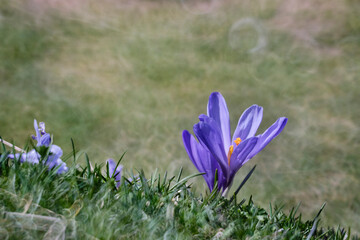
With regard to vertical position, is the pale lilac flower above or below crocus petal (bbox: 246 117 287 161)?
below

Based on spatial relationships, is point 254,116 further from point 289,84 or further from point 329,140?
point 289,84

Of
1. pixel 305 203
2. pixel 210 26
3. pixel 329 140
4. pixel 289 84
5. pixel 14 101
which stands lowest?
pixel 305 203

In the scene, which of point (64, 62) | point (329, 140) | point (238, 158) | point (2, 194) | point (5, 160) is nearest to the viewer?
point (2, 194)

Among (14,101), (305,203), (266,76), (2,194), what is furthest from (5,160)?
(266,76)

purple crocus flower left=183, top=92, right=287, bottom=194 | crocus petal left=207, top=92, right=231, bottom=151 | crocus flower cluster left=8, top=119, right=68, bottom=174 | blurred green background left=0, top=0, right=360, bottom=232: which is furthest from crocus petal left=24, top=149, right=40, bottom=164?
blurred green background left=0, top=0, right=360, bottom=232

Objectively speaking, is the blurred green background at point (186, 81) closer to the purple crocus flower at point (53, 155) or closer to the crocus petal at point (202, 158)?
the crocus petal at point (202, 158)

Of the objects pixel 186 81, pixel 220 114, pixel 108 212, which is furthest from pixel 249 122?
pixel 186 81

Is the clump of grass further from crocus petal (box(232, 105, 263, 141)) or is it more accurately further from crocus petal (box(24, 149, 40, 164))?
crocus petal (box(232, 105, 263, 141))
